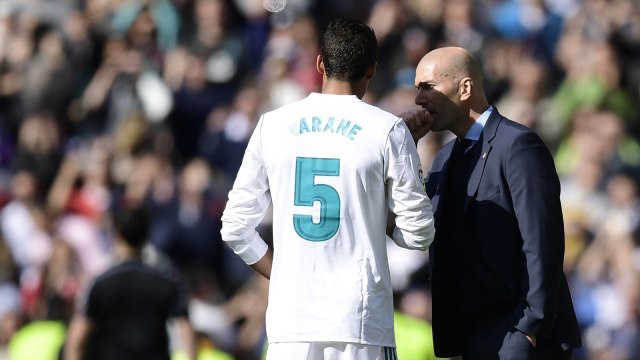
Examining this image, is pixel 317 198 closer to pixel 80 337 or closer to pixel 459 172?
pixel 459 172

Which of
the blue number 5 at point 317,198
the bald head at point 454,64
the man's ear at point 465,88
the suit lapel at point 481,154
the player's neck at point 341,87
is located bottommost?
the blue number 5 at point 317,198

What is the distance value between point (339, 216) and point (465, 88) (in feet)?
3.84

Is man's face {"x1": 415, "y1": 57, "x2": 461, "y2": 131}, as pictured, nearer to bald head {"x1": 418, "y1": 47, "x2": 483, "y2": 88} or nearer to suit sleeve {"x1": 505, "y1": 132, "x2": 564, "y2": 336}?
bald head {"x1": 418, "y1": 47, "x2": 483, "y2": 88}

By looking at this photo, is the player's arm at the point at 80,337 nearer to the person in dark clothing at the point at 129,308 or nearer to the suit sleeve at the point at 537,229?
the person in dark clothing at the point at 129,308

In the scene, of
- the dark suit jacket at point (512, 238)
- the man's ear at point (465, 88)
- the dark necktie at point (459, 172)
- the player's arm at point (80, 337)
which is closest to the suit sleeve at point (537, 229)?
the dark suit jacket at point (512, 238)

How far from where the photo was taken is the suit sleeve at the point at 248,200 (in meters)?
5.67

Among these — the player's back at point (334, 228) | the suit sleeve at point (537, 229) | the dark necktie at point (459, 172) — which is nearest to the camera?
the player's back at point (334, 228)

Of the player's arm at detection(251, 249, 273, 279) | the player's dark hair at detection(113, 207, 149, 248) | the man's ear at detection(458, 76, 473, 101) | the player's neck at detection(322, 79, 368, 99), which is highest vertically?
the man's ear at detection(458, 76, 473, 101)

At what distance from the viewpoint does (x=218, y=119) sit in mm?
13500

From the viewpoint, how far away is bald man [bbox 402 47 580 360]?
5871mm

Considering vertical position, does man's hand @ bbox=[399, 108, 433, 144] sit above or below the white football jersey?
above

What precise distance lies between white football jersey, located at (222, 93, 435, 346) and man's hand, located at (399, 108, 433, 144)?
1.60 feet

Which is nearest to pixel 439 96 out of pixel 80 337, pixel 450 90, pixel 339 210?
pixel 450 90

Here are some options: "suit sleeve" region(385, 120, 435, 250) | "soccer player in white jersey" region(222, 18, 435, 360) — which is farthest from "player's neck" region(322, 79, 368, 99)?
"suit sleeve" region(385, 120, 435, 250)
